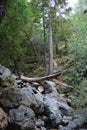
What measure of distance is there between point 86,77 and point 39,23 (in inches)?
393

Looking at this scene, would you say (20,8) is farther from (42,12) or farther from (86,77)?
(42,12)

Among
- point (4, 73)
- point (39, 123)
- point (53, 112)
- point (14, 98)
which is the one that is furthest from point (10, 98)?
point (53, 112)

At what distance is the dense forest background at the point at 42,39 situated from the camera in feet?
27.4

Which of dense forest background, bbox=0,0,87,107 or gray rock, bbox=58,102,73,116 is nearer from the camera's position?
dense forest background, bbox=0,0,87,107

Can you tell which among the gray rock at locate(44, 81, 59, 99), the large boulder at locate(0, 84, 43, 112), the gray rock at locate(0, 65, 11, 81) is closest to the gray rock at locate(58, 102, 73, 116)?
the gray rock at locate(44, 81, 59, 99)

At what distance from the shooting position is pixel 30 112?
32.2 ft

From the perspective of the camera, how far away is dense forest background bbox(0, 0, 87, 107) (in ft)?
27.4

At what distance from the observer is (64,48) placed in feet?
71.7

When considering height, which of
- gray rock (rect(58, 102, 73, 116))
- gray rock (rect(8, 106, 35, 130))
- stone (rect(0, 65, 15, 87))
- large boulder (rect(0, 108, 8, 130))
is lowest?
gray rock (rect(58, 102, 73, 116))

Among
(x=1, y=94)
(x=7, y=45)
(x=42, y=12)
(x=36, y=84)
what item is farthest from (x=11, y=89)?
(x=42, y=12)

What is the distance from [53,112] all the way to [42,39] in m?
10.8

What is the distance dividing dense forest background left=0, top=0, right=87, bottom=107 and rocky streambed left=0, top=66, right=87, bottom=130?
718mm

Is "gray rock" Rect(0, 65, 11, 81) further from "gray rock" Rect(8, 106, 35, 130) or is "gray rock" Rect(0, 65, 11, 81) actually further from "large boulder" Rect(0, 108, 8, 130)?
"large boulder" Rect(0, 108, 8, 130)

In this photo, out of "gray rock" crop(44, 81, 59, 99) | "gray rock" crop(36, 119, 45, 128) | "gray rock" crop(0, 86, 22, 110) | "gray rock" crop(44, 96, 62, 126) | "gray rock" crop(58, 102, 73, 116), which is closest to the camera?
"gray rock" crop(0, 86, 22, 110)
